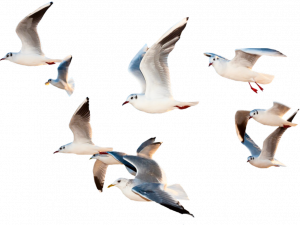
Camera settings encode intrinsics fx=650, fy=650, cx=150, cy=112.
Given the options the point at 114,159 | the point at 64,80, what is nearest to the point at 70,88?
the point at 64,80

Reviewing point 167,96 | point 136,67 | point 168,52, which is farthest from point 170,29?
point 136,67

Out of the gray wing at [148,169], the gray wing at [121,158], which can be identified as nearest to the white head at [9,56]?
the gray wing at [121,158]

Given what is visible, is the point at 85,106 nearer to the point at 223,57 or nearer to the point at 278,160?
the point at 223,57

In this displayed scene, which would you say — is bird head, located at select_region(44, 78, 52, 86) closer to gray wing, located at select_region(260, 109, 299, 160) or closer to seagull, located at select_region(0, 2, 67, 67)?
seagull, located at select_region(0, 2, 67, 67)

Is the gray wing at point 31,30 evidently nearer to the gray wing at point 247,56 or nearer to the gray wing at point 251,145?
the gray wing at point 247,56

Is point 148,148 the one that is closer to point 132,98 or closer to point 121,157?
point 121,157

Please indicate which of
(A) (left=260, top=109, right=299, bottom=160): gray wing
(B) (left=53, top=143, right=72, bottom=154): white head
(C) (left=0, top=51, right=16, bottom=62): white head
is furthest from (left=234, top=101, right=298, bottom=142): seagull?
(C) (left=0, top=51, right=16, bottom=62): white head
